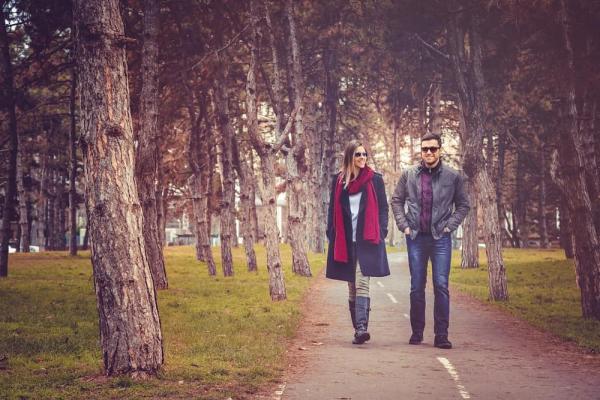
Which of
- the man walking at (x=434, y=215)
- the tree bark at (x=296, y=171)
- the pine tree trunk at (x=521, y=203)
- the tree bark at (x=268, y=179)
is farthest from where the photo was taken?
the pine tree trunk at (x=521, y=203)

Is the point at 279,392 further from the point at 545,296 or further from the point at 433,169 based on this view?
the point at 545,296

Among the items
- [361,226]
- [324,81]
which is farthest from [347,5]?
[361,226]

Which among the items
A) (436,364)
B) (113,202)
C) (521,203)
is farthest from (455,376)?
(521,203)

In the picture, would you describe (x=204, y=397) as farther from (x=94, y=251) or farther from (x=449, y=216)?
(x=449, y=216)

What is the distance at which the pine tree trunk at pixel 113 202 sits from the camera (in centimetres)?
680

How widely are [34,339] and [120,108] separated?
4078mm

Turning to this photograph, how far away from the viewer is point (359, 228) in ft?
28.9

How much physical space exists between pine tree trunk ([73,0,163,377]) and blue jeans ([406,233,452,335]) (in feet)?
10.8

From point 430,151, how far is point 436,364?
8.10 ft

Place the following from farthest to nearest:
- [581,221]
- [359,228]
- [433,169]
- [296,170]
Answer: [296,170] → [581,221] → [359,228] → [433,169]

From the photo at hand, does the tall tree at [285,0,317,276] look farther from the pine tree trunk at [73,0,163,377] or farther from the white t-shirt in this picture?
the pine tree trunk at [73,0,163,377]

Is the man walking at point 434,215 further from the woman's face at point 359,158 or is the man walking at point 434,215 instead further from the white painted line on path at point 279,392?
the white painted line on path at point 279,392

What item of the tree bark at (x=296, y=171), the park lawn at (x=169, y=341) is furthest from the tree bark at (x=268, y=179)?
the tree bark at (x=296, y=171)

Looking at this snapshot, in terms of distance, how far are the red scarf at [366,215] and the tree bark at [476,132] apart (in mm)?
6866
